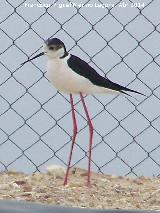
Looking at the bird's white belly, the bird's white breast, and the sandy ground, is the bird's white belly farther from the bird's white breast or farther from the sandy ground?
the sandy ground

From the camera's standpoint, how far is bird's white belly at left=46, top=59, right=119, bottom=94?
7.57 ft

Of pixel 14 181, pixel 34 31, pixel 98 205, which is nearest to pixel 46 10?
pixel 34 31

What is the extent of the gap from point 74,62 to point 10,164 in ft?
2.35

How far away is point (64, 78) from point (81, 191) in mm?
355

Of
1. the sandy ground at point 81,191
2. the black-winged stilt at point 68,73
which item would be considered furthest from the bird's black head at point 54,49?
the sandy ground at point 81,191

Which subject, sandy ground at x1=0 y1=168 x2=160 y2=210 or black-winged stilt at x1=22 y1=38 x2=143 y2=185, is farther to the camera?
black-winged stilt at x1=22 y1=38 x2=143 y2=185

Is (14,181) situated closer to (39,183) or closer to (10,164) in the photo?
(39,183)

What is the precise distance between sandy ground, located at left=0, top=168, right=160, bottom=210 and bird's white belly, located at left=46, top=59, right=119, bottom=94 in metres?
0.32

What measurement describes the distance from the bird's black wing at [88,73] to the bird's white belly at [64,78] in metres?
0.02

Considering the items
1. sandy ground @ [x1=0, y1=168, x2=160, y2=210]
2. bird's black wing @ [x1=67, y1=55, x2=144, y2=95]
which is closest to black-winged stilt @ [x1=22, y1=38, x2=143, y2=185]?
bird's black wing @ [x1=67, y1=55, x2=144, y2=95]

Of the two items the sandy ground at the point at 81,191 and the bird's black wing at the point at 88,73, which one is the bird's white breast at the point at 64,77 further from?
the sandy ground at the point at 81,191

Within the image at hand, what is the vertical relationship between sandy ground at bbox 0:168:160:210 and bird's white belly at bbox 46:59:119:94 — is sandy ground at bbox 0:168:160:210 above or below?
below

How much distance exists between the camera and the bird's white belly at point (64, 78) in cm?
231

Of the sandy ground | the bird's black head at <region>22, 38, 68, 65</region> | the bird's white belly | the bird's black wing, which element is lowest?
the sandy ground
